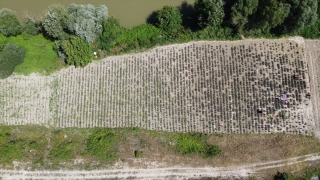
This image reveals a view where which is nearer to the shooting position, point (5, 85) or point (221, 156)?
point (221, 156)

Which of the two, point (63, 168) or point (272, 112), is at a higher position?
point (272, 112)

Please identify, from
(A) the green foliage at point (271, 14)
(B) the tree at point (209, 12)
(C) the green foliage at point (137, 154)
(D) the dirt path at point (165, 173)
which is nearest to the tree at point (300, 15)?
(A) the green foliage at point (271, 14)

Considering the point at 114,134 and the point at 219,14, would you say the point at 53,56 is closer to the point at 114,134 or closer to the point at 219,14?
the point at 114,134

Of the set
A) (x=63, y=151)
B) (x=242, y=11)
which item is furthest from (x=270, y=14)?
(x=63, y=151)

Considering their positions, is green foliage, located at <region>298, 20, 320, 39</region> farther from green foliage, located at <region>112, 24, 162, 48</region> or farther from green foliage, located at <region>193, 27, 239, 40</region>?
green foliage, located at <region>112, 24, 162, 48</region>

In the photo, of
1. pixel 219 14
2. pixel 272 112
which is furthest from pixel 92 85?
pixel 272 112

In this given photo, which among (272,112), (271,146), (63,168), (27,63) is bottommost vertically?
(63,168)
